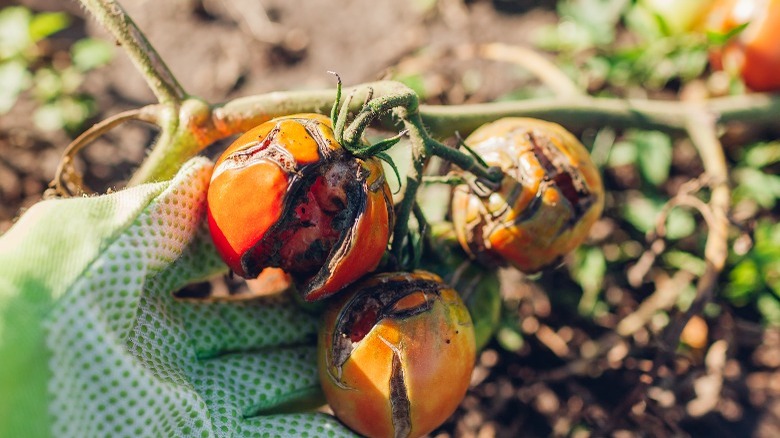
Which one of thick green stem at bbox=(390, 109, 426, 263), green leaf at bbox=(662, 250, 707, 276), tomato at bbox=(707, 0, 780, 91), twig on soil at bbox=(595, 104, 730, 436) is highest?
thick green stem at bbox=(390, 109, 426, 263)

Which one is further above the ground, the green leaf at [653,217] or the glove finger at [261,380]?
the glove finger at [261,380]

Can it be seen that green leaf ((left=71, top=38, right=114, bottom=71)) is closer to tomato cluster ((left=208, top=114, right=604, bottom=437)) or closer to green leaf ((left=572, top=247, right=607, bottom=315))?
tomato cluster ((left=208, top=114, right=604, bottom=437))

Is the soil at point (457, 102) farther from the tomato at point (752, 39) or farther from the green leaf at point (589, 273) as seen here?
the tomato at point (752, 39)

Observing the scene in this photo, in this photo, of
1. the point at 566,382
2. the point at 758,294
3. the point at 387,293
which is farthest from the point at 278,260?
the point at 758,294

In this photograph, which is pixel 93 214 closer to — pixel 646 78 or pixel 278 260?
pixel 278 260

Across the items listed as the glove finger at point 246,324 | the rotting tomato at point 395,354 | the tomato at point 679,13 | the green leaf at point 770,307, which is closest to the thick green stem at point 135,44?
the glove finger at point 246,324

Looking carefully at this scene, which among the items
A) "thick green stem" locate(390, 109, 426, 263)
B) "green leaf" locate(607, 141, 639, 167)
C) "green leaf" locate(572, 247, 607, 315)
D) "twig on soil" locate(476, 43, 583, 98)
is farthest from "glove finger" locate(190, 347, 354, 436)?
"green leaf" locate(607, 141, 639, 167)

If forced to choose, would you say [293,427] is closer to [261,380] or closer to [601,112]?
[261,380]
